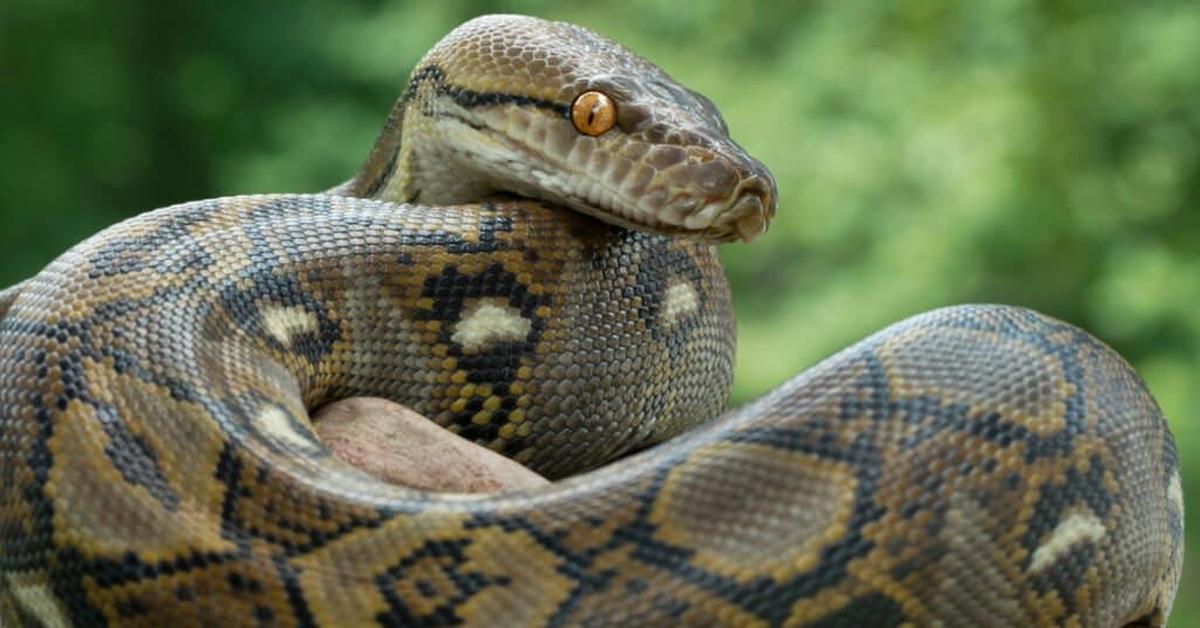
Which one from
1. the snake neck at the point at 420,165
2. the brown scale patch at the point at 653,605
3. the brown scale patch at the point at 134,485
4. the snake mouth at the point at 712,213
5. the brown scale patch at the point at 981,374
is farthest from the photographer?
the snake neck at the point at 420,165

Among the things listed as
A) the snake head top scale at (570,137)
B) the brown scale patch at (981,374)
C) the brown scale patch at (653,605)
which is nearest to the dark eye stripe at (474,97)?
the snake head top scale at (570,137)

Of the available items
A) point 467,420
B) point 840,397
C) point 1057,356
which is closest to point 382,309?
point 467,420

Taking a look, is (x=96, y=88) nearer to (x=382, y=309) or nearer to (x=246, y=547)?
(x=382, y=309)

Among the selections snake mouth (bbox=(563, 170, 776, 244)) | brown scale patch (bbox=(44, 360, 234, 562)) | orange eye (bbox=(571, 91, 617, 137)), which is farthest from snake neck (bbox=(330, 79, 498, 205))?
brown scale patch (bbox=(44, 360, 234, 562))

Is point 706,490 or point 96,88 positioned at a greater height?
point 706,490

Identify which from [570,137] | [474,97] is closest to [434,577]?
[570,137]

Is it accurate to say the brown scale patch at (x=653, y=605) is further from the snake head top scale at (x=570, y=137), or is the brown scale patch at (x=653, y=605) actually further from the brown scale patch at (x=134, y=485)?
the snake head top scale at (x=570, y=137)

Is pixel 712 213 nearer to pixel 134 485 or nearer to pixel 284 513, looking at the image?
pixel 284 513
